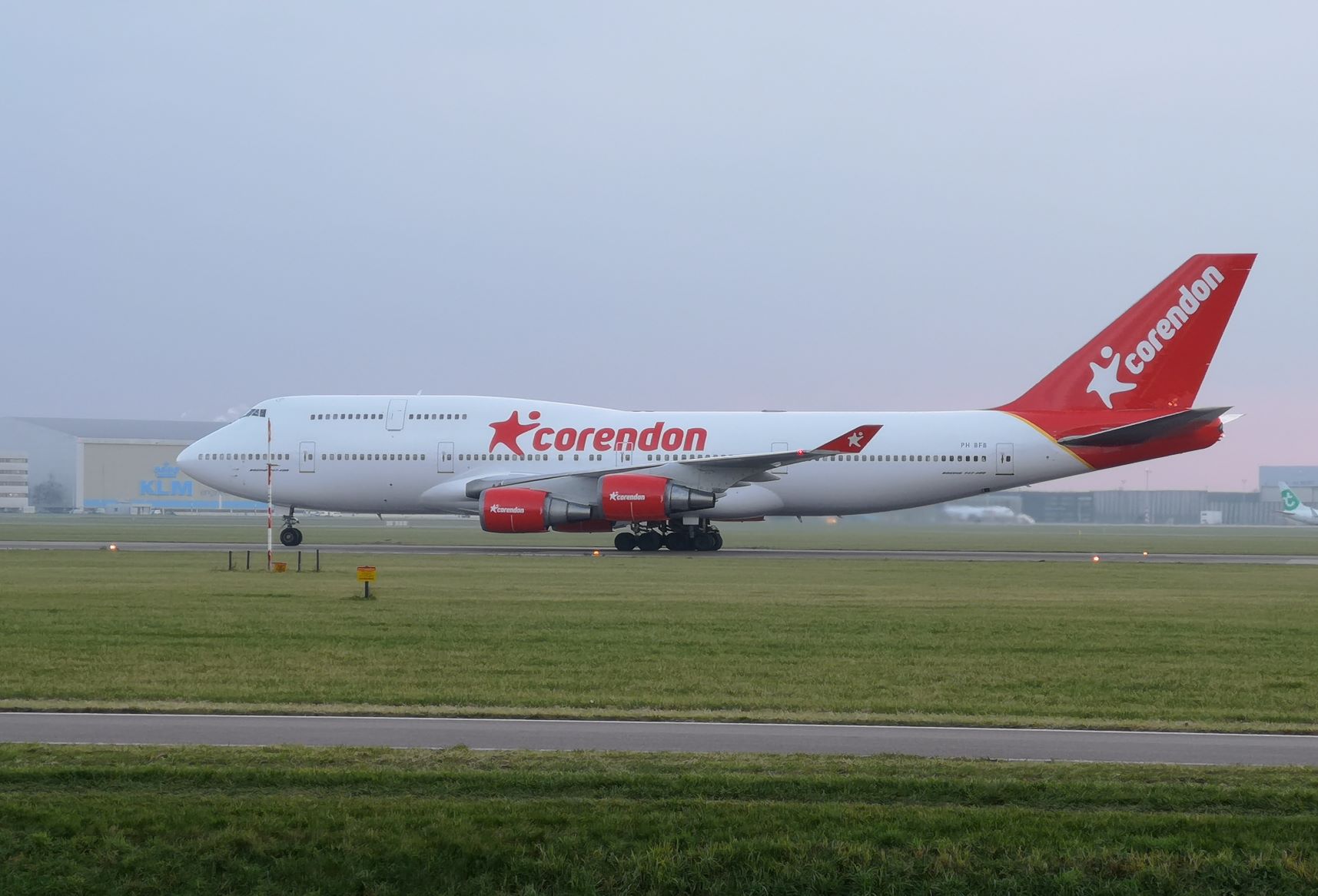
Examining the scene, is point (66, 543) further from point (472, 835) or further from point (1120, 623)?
point (472, 835)

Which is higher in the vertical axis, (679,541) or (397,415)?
(397,415)

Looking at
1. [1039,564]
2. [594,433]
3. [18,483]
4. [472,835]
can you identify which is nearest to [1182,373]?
[1039,564]

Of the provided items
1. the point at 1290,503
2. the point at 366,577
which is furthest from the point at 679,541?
the point at 1290,503

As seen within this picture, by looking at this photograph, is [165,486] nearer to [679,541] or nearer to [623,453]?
[623,453]

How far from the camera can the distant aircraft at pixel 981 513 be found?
74.2 m

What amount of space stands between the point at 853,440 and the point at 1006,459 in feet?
15.5

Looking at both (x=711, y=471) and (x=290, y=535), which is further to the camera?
(x=290, y=535)

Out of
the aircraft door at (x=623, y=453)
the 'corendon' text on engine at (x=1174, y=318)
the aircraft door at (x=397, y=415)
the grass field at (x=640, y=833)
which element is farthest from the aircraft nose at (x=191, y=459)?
the grass field at (x=640, y=833)

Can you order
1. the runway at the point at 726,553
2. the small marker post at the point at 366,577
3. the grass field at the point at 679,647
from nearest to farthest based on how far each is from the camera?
1. the grass field at the point at 679,647
2. the small marker post at the point at 366,577
3. the runway at the point at 726,553

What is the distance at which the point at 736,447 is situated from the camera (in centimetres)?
3878

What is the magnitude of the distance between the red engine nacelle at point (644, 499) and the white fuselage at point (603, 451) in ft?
3.68

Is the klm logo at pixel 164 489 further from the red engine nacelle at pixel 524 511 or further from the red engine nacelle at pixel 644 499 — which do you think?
the red engine nacelle at pixel 644 499

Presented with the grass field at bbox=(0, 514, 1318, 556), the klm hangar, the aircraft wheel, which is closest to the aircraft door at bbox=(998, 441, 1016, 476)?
the grass field at bbox=(0, 514, 1318, 556)

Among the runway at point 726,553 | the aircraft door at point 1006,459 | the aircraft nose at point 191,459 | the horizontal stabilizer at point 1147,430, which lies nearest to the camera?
the horizontal stabilizer at point 1147,430
